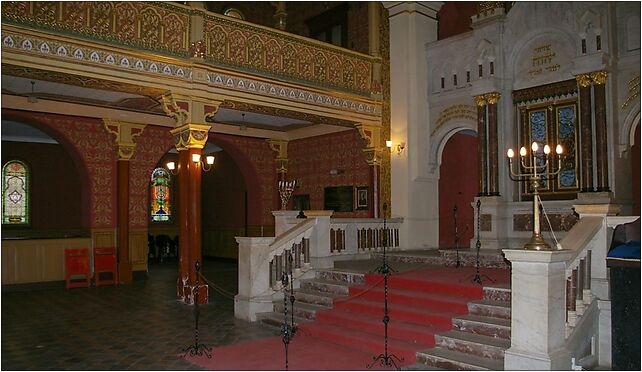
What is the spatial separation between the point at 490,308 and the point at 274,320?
3.26 metres

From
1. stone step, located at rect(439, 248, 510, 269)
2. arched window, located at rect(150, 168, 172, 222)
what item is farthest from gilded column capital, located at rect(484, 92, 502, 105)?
arched window, located at rect(150, 168, 172, 222)

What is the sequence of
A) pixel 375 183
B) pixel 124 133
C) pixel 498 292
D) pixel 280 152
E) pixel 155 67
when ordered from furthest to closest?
pixel 280 152
pixel 124 133
pixel 375 183
pixel 155 67
pixel 498 292

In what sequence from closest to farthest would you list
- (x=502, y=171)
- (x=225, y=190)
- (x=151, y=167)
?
(x=502, y=171) < (x=151, y=167) < (x=225, y=190)

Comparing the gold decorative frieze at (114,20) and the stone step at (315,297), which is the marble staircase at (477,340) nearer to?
the stone step at (315,297)

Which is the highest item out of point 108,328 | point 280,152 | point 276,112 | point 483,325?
point 276,112

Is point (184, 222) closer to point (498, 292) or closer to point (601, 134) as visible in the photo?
point (498, 292)

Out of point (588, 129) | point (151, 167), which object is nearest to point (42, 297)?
point (151, 167)

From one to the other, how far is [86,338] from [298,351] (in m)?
3.05

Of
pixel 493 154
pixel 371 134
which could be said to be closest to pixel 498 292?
pixel 493 154

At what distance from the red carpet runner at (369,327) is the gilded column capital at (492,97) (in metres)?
3.59

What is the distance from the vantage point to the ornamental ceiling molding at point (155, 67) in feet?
26.6

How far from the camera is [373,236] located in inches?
446

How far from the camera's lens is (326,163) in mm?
15648

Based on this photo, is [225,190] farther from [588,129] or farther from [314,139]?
[588,129]
